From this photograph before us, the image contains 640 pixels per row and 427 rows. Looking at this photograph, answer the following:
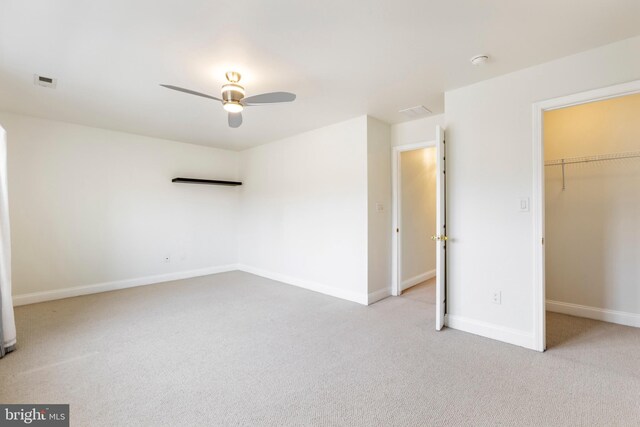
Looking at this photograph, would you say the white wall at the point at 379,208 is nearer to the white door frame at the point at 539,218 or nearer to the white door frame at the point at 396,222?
the white door frame at the point at 396,222

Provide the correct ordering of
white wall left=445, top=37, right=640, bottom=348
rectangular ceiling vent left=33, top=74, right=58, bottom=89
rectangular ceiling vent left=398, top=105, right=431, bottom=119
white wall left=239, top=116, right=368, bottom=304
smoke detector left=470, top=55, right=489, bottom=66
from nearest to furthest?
smoke detector left=470, top=55, right=489, bottom=66 < white wall left=445, top=37, right=640, bottom=348 < rectangular ceiling vent left=33, top=74, right=58, bottom=89 < rectangular ceiling vent left=398, top=105, right=431, bottom=119 < white wall left=239, top=116, right=368, bottom=304

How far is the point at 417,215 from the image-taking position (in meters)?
4.82

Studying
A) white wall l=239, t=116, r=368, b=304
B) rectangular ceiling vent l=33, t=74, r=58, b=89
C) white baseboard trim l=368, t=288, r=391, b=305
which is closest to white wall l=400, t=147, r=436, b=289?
white baseboard trim l=368, t=288, r=391, b=305

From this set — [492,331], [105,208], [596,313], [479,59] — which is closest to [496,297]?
[492,331]

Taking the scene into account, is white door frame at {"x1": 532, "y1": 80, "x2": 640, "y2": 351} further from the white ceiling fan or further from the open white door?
the white ceiling fan

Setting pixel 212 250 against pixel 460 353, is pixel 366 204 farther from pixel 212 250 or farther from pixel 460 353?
pixel 212 250

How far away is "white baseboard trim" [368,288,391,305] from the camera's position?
3.97m

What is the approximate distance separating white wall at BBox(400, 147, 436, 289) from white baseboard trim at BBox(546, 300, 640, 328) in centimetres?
179

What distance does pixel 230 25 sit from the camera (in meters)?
2.03

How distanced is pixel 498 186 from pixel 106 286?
567 cm

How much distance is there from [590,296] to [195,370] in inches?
169

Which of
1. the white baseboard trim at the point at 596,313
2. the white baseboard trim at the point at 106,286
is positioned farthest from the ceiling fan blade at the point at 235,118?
the white baseboard trim at the point at 596,313

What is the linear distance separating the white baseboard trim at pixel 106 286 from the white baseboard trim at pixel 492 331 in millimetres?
4533

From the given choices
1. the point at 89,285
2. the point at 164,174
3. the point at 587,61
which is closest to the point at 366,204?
the point at 587,61
